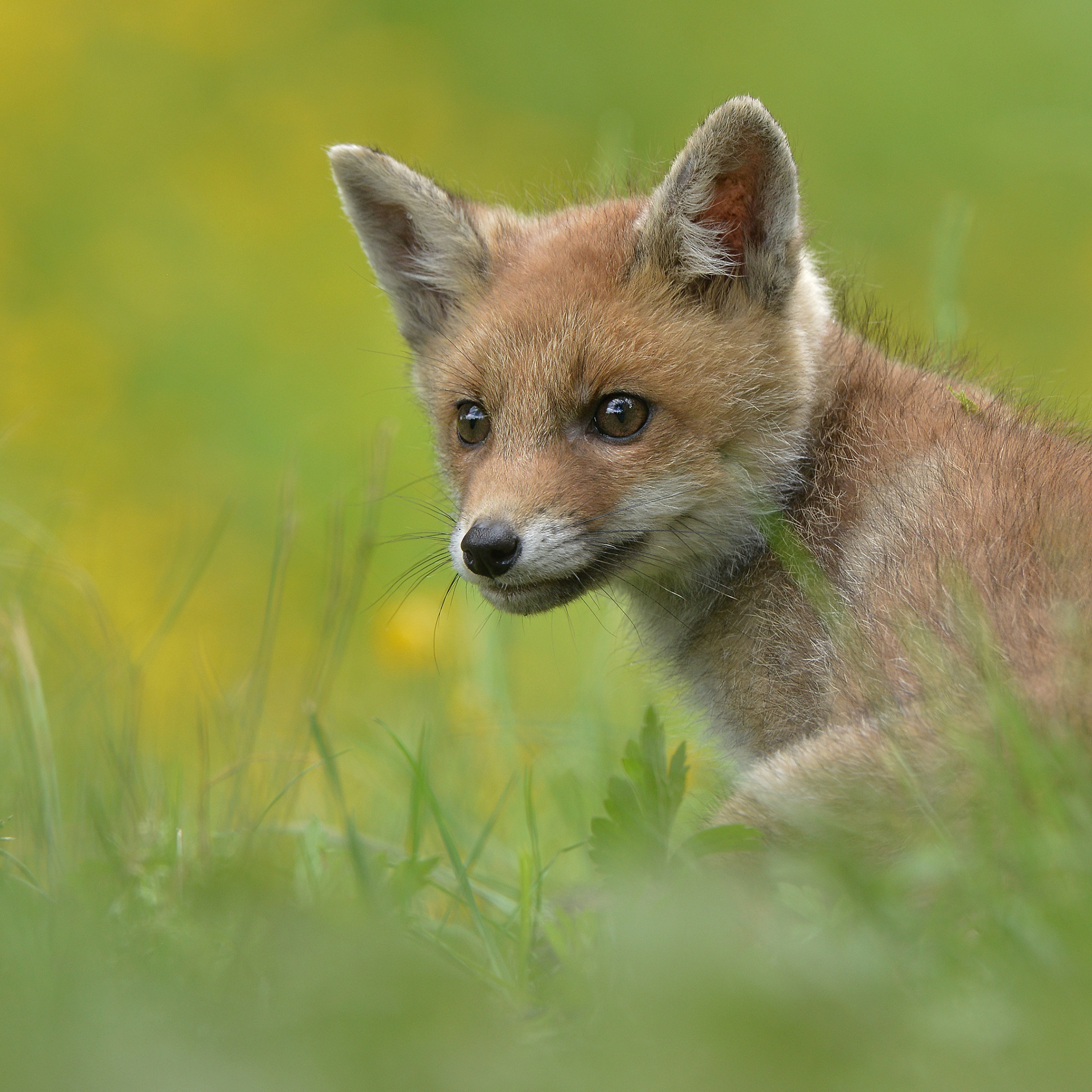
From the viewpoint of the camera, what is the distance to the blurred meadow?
5805 millimetres

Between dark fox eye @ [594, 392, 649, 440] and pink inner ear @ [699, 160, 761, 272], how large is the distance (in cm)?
77

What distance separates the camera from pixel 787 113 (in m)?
12.1

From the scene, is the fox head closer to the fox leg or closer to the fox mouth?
the fox mouth

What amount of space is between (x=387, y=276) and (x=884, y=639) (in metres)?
3.18

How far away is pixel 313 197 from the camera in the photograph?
12.8 m

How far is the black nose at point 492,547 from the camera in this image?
4152 millimetres

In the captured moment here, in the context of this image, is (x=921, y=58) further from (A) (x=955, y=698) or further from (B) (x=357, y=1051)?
(B) (x=357, y=1051)

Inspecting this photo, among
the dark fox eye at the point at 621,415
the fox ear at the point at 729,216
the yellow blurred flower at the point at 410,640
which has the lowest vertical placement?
the yellow blurred flower at the point at 410,640

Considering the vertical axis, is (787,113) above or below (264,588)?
above

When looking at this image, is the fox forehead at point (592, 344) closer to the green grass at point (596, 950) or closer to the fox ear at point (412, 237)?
the fox ear at point (412, 237)

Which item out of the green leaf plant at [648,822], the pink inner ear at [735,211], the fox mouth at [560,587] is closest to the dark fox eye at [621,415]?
the fox mouth at [560,587]

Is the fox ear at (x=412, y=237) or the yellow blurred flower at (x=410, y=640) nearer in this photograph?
the fox ear at (x=412, y=237)

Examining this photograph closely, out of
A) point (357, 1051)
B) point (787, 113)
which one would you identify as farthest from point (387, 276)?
point (787, 113)

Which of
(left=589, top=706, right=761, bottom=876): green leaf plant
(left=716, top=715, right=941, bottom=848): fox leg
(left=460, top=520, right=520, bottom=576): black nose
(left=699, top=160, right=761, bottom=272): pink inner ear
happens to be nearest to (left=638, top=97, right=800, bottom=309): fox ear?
(left=699, top=160, right=761, bottom=272): pink inner ear
